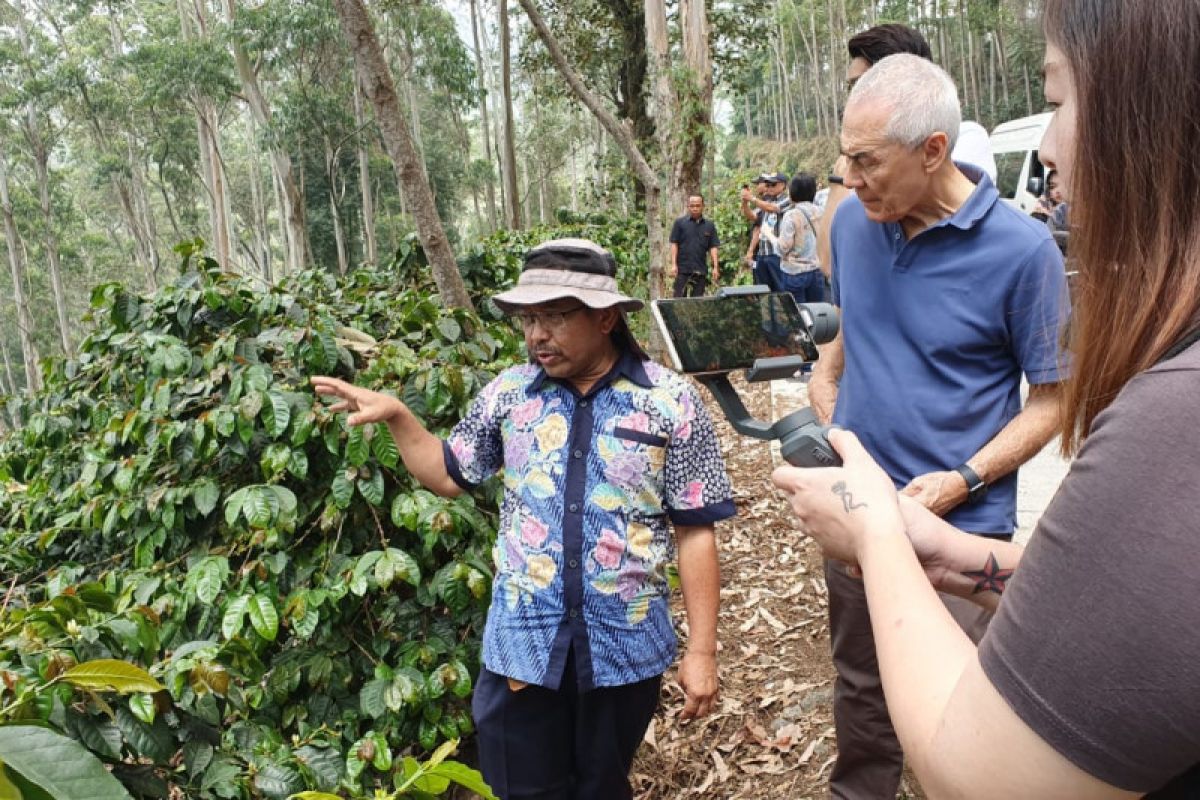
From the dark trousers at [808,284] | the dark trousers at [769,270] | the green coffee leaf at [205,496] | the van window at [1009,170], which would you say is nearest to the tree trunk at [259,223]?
the van window at [1009,170]

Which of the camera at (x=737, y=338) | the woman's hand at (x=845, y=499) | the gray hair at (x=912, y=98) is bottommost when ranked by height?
the woman's hand at (x=845, y=499)

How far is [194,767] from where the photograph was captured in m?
1.49

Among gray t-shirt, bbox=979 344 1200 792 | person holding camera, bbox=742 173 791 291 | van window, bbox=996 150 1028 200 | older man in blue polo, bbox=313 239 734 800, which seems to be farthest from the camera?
van window, bbox=996 150 1028 200

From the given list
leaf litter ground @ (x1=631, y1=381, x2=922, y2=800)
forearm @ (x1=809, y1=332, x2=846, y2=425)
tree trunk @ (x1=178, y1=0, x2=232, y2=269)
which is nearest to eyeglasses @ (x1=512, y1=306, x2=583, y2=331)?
forearm @ (x1=809, y1=332, x2=846, y2=425)

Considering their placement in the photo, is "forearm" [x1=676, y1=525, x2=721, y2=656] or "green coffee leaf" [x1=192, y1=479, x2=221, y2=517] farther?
"green coffee leaf" [x1=192, y1=479, x2=221, y2=517]

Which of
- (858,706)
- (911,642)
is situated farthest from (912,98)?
(858,706)

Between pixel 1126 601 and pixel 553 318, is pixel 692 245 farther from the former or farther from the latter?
pixel 1126 601

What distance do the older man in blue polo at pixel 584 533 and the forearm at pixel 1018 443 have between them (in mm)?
551

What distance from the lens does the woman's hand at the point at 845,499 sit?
0.99 meters

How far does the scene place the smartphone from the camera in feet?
4.32

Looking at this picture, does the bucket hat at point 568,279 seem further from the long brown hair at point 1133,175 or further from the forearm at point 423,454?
the long brown hair at point 1133,175

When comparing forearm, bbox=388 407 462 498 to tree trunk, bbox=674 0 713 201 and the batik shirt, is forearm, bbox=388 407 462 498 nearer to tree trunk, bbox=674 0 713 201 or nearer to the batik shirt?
the batik shirt

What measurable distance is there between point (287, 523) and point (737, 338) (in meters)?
1.53

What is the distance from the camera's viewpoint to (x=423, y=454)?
209 centimetres
